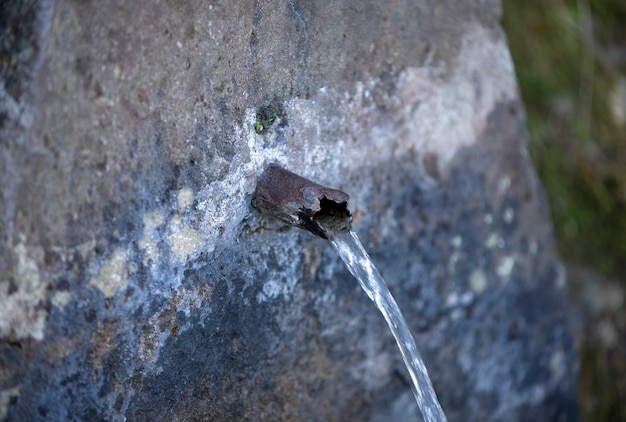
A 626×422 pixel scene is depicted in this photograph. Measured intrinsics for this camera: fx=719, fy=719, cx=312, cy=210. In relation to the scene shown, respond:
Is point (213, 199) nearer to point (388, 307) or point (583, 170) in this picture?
point (388, 307)

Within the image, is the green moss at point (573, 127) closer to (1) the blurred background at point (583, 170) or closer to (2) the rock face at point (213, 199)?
(1) the blurred background at point (583, 170)

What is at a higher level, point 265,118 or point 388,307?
point 265,118

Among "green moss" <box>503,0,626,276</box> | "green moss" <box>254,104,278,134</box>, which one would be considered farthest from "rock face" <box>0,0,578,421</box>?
"green moss" <box>503,0,626,276</box>

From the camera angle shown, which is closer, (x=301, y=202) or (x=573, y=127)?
(x=301, y=202)

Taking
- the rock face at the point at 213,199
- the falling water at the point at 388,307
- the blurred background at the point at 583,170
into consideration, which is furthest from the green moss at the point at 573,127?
the falling water at the point at 388,307

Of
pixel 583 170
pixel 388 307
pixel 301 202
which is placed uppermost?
pixel 301 202

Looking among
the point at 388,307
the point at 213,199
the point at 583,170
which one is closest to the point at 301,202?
the point at 213,199

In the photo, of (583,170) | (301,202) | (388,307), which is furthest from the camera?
(583,170)
